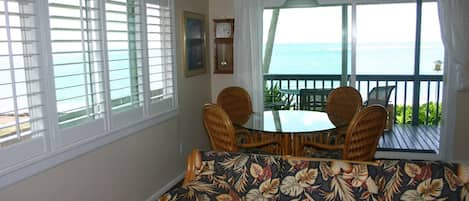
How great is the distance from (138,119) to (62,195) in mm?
1049

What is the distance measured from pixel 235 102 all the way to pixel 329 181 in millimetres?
2433

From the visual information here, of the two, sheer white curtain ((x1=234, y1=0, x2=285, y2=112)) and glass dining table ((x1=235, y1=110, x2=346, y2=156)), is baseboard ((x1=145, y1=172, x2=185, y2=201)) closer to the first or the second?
glass dining table ((x1=235, y1=110, x2=346, y2=156))

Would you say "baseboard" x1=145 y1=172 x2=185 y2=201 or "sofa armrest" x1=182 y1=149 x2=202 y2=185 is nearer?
"sofa armrest" x1=182 y1=149 x2=202 y2=185

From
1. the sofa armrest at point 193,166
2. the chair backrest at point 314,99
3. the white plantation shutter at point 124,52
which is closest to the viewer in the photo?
the sofa armrest at point 193,166

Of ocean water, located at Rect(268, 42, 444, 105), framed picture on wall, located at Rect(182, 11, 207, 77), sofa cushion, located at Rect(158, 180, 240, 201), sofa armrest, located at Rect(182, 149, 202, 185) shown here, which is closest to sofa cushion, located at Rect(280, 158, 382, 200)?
sofa cushion, located at Rect(158, 180, 240, 201)

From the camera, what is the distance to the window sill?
2143 millimetres

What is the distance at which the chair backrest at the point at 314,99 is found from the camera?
516 centimetres

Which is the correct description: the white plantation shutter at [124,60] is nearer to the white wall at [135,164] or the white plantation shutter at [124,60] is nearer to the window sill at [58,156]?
the window sill at [58,156]

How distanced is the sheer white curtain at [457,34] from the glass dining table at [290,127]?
1.60 meters

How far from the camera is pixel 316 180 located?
218 cm

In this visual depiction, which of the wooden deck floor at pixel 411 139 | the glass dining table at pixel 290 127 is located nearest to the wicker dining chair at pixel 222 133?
the glass dining table at pixel 290 127

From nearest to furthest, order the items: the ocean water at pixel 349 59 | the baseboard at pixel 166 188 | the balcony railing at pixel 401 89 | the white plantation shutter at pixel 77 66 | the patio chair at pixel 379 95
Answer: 1. the white plantation shutter at pixel 77 66
2. the baseboard at pixel 166 188
3. the ocean water at pixel 349 59
4. the balcony railing at pixel 401 89
5. the patio chair at pixel 379 95

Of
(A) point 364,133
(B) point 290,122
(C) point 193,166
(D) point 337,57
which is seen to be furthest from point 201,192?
(D) point 337,57

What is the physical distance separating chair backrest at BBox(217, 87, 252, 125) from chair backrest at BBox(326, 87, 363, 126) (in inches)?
35.1
